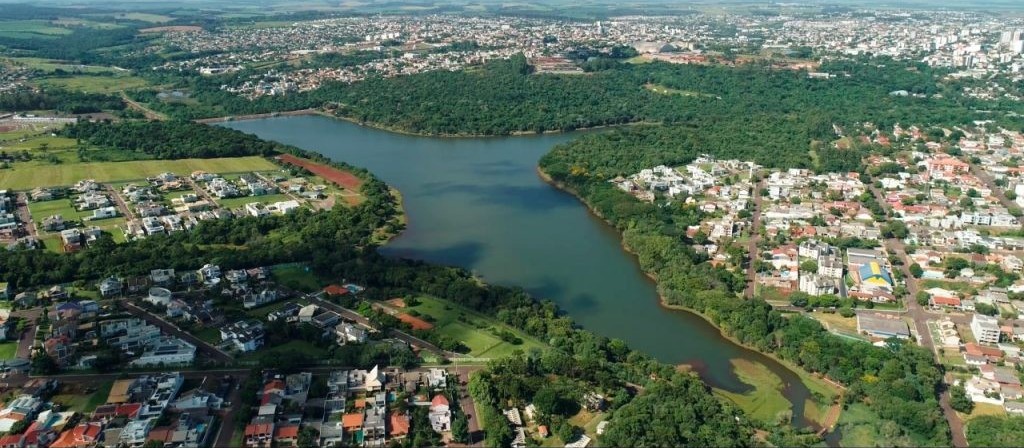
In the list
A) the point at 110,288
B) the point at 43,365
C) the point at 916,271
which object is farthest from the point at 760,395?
the point at 110,288

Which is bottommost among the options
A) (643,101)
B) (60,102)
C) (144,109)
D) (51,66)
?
(643,101)

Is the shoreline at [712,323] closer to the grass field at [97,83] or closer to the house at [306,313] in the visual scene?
the house at [306,313]

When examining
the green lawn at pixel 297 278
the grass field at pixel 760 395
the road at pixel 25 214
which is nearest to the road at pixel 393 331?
the green lawn at pixel 297 278

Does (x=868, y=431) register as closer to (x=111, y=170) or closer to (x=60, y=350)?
(x=60, y=350)

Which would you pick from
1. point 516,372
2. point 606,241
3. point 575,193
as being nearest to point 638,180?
point 575,193

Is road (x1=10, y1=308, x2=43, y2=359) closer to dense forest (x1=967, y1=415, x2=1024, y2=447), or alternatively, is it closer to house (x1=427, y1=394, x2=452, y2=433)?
house (x1=427, y1=394, x2=452, y2=433)

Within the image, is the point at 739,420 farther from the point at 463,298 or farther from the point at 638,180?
the point at 638,180

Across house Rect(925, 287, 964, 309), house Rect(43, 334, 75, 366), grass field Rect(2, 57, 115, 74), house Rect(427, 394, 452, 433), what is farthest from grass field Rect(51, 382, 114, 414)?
grass field Rect(2, 57, 115, 74)
